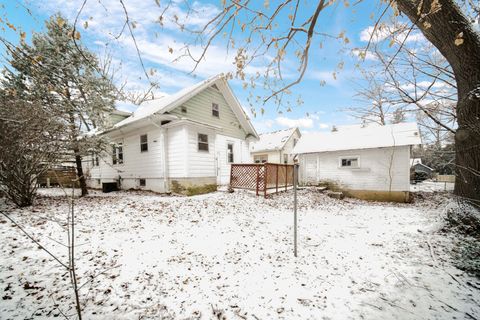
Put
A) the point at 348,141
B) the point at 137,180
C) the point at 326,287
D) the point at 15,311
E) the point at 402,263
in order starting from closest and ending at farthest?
the point at 15,311, the point at 326,287, the point at 402,263, the point at 137,180, the point at 348,141

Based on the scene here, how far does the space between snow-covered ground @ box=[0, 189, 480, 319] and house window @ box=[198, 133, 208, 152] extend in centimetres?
551

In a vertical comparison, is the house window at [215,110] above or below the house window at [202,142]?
above

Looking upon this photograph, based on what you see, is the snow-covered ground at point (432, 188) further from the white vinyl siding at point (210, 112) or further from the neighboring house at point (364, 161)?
the white vinyl siding at point (210, 112)

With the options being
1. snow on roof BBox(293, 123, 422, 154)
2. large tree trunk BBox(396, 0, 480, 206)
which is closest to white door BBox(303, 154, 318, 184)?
snow on roof BBox(293, 123, 422, 154)

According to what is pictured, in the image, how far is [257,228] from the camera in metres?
5.61

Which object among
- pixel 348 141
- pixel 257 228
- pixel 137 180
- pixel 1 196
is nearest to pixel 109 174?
pixel 137 180

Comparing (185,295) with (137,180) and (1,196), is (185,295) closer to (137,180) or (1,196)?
(1,196)

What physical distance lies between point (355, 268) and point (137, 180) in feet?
38.5

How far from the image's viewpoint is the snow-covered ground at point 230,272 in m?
2.60

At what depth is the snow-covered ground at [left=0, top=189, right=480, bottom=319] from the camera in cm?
260

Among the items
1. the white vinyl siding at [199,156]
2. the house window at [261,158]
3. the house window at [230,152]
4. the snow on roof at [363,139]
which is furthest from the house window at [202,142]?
the house window at [261,158]

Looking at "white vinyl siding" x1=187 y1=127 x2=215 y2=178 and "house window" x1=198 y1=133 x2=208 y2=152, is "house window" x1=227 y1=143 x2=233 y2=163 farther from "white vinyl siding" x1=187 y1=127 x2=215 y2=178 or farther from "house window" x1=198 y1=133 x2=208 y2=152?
"house window" x1=198 y1=133 x2=208 y2=152

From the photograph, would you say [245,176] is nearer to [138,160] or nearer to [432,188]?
[138,160]

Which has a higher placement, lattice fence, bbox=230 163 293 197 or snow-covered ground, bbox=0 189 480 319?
lattice fence, bbox=230 163 293 197
